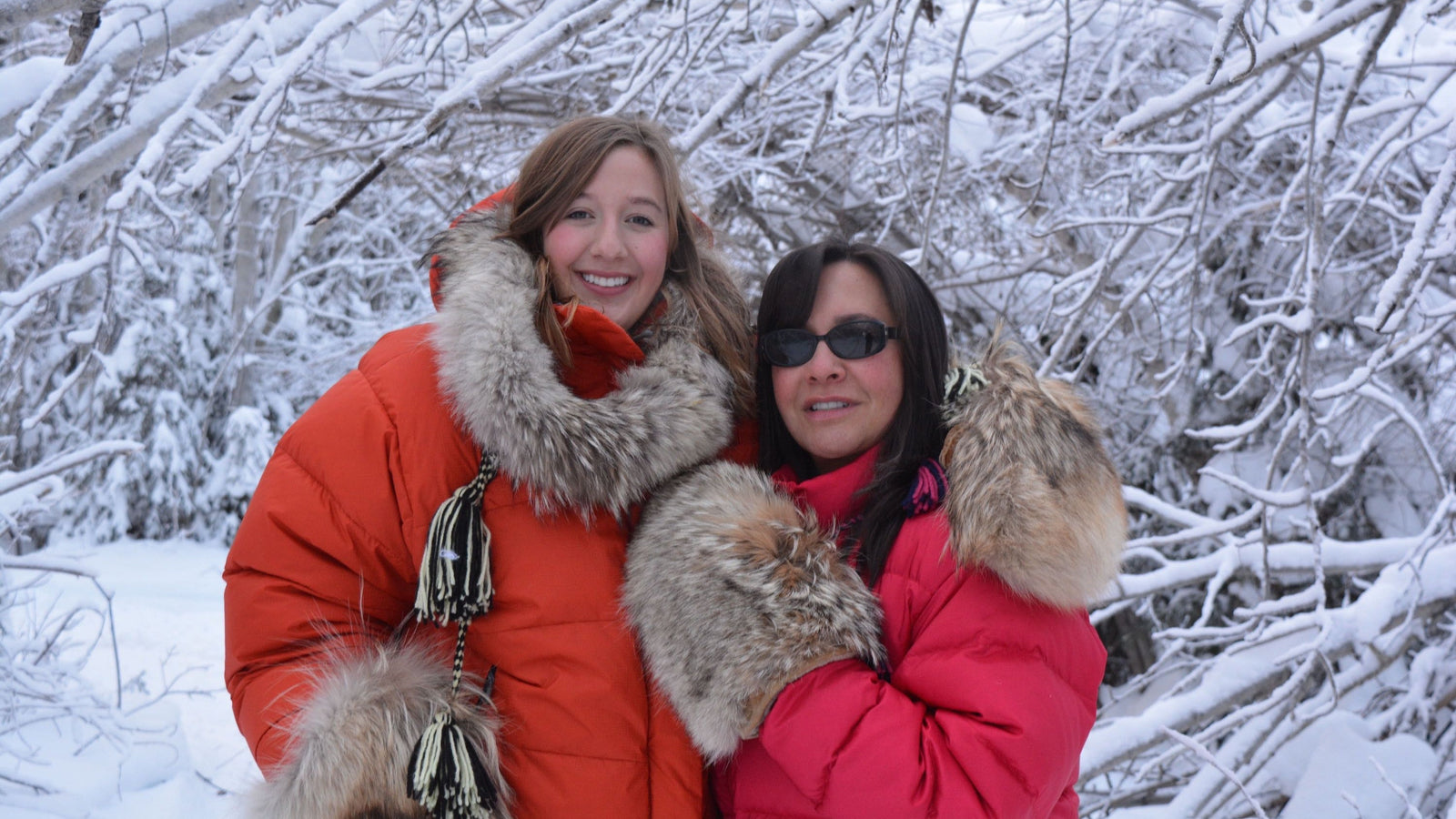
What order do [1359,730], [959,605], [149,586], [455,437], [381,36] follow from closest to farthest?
1. [959,605]
2. [455,437]
3. [1359,730]
4. [381,36]
5. [149,586]

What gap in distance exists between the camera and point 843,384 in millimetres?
1571

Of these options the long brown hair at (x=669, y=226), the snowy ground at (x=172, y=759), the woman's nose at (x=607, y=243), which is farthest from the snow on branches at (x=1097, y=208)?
the woman's nose at (x=607, y=243)

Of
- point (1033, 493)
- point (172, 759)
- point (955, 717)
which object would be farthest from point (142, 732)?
point (1033, 493)

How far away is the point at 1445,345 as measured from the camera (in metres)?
3.51

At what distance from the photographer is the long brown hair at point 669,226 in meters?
1.60

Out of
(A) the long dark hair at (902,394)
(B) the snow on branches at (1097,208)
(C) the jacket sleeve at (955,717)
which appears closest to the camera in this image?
(C) the jacket sleeve at (955,717)

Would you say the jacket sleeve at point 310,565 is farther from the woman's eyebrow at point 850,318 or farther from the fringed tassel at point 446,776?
the woman's eyebrow at point 850,318

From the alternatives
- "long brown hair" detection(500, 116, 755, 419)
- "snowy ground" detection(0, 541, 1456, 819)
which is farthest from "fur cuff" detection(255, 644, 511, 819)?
"long brown hair" detection(500, 116, 755, 419)

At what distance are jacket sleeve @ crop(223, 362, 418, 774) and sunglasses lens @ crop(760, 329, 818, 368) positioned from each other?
1.98 ft

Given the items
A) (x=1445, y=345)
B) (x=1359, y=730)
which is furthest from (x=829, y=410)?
(x=1445, y=345)

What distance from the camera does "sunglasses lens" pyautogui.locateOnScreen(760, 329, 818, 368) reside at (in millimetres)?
1600

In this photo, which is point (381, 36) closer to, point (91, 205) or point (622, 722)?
point (91, 205)

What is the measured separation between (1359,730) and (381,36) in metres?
4.47

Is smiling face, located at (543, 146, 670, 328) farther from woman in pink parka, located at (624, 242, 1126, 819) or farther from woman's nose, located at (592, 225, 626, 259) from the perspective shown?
woman in pink parka, located at (624, 242, 1126, 819)
